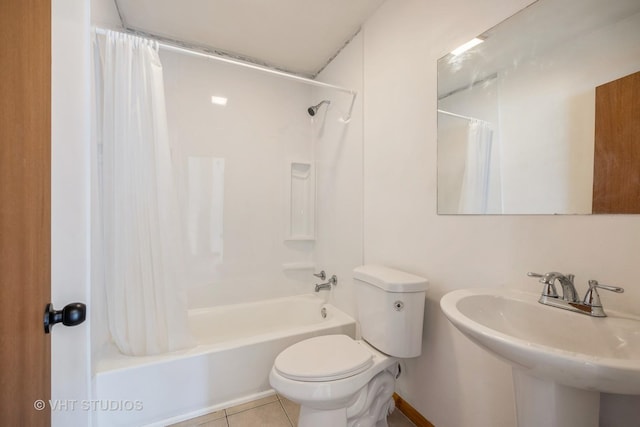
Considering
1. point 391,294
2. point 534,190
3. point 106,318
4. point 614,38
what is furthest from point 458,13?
point 106,318

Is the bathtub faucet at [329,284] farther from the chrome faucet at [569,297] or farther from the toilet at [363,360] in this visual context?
the chrome faucet at [569,297]

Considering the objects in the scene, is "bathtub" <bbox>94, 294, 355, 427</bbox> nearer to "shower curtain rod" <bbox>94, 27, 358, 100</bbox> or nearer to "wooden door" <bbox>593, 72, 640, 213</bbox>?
"wooden door" <bbox>593, 72, 640, 213</bbox>

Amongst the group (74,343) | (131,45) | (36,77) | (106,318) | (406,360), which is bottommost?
(406,360)

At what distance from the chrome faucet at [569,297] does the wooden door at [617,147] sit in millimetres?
240

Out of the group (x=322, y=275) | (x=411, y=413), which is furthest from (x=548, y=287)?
(x=322, y=275)

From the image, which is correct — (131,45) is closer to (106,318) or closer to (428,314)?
(106,318)

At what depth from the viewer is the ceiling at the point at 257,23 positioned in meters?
1.66

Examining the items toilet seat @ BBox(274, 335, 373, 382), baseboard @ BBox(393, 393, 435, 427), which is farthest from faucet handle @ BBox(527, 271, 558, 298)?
baseboard @ BBox(393, 393, 435, 427)

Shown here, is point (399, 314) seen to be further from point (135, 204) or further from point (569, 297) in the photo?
point (135, 204)

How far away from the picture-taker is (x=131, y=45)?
4.52ft

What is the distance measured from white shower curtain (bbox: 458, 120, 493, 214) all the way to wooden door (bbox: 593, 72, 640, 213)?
340mm

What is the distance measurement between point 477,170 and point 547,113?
0.31 metres

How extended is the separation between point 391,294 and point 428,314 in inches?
10.8

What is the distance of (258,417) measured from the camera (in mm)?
1463
